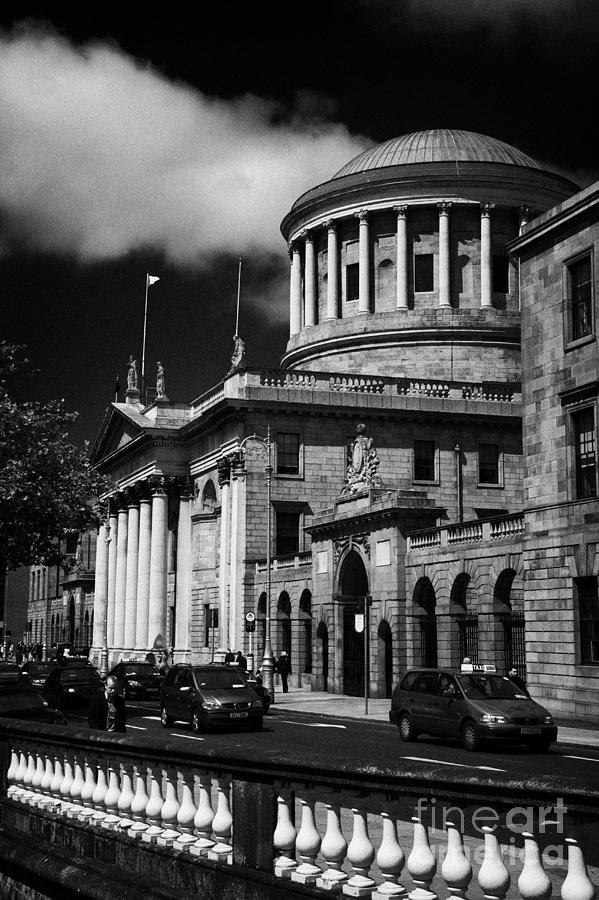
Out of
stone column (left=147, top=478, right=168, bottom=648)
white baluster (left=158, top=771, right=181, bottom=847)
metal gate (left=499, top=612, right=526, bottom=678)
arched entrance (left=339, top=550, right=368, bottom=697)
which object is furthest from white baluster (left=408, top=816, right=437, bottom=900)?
stone column (left=147, top=478, right=168, bottom=648)

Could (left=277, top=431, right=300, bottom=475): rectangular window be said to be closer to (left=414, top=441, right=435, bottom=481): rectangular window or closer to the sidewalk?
(left=414, top=441, right=435, bottom=481): rectangular window

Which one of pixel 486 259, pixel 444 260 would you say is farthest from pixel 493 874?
pixel 486 259

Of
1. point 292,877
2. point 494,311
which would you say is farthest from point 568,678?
point 494,311

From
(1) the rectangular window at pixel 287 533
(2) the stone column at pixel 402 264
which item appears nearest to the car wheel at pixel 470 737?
(1) the rectangular window at pixel 287 533

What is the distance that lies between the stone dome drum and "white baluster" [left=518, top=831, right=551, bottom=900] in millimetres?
66653

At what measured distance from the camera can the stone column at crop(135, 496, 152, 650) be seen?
74.5 meters

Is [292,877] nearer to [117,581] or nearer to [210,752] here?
[210,752]

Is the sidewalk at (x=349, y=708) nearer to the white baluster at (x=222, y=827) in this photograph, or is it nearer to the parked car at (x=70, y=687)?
the parked car at (x=70, y=687)

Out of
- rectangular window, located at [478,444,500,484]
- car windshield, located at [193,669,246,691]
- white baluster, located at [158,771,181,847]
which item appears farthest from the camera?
rectangular window, located at [478,444,500,484]

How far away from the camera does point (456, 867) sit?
5285 millimetres

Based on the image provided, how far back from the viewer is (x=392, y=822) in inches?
228

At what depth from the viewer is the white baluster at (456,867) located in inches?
208

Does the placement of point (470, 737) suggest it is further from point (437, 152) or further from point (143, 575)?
point (437, 152)

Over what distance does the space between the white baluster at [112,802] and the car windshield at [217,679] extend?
21537mm
